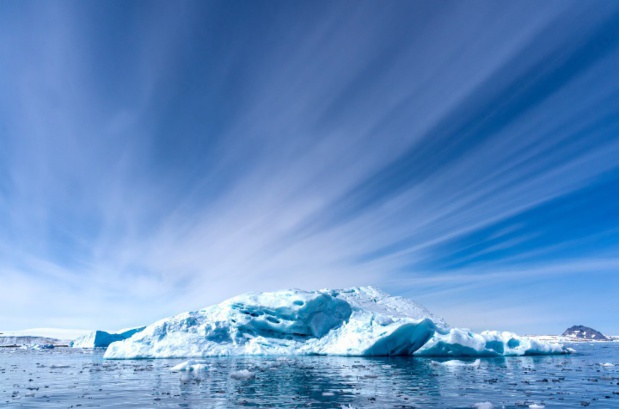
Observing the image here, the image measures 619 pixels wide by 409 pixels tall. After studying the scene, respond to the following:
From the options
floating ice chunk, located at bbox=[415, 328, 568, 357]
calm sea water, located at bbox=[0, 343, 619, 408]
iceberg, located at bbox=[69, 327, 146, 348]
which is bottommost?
calm sea water, located at bbox=[0, 343, 619, 408]

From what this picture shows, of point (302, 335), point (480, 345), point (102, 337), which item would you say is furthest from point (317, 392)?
point (102, 337)

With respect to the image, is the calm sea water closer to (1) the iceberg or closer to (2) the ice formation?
(2) the ice formation

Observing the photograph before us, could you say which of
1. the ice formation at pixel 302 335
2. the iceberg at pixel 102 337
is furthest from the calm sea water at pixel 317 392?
the iceberg at pixel 102 337

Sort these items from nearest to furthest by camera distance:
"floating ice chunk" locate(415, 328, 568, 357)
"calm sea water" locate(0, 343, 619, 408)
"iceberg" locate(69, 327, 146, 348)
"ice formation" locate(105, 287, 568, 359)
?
"calm sea water" locate(0, 343, 619, 408) → "floating ice chunk" locate(415, 328, 568, 357) → "ice formation" locate(105, 287, 568, 359) → "iceberg" locate(69, 327, 146, 348)

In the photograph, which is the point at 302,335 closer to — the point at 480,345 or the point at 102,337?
the point at 480,345

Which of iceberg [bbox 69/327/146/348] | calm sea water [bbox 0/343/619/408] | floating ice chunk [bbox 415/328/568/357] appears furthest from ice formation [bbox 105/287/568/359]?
iceberg [bbox 69/327/146/348]

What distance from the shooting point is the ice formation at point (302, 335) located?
3494 cm

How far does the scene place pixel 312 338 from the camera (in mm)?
40156

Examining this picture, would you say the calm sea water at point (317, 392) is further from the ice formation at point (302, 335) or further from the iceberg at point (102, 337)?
the iceberg at point (102, 337)

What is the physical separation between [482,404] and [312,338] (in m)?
30.9

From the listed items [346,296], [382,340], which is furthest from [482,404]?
[346,296]

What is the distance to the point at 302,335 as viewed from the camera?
4119cm

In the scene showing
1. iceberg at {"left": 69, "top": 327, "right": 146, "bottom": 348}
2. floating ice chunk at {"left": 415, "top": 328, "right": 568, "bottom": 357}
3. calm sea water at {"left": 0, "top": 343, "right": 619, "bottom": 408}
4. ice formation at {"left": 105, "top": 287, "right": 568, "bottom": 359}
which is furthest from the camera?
iceberg at {"left": 69, "top": 327, "right": 146, "bottom": 348}

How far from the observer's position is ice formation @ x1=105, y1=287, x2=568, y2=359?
115 feet
